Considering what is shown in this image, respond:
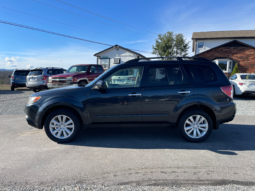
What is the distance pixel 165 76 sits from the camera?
4395mm

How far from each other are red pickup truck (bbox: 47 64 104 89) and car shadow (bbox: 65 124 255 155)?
6575mm

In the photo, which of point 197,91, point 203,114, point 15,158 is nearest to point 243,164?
point 203,114

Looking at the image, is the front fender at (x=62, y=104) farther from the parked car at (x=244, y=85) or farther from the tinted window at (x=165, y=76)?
the parked car at (x=244, y=85)

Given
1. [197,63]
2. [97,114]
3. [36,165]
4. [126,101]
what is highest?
[197,63]

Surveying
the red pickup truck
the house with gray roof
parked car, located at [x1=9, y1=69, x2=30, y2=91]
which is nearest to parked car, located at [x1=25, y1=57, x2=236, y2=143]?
the red pickup truck

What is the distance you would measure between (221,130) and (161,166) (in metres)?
2.88

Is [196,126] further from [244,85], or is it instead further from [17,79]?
[17,79]

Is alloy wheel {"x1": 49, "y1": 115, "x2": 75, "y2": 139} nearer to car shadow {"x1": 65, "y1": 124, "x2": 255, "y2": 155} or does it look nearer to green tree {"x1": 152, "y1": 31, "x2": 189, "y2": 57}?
car shadow {"x1": 65, "y1": 124, "x2": 255, "y2": 155}

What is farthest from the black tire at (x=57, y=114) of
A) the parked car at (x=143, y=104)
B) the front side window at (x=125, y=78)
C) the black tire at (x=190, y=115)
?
the black tire at (x=190, y=115)

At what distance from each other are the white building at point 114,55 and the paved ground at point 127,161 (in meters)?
30.7

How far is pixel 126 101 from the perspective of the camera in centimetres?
423

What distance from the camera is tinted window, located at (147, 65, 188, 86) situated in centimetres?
436

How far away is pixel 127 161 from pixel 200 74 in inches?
102

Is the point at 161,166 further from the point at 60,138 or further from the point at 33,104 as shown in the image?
the point at 33,104
